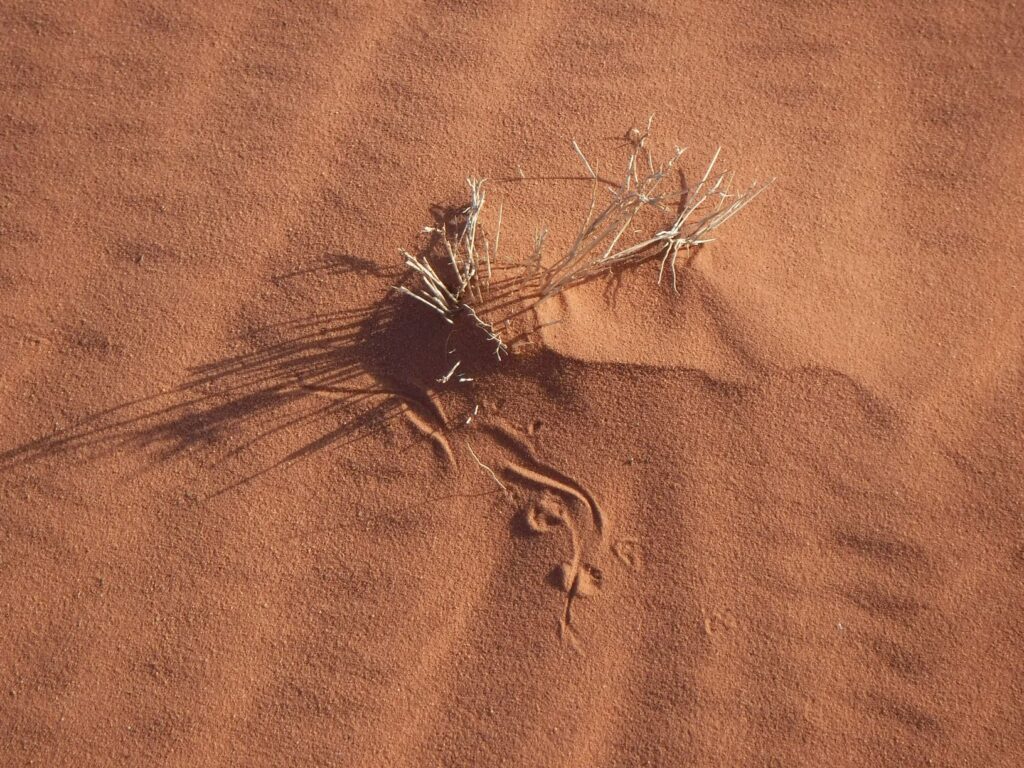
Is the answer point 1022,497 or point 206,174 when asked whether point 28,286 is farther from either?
point 1022,497

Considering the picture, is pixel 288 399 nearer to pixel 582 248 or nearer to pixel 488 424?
pixel 488 424

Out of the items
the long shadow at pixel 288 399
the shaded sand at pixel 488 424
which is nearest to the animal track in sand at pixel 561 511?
the shaded sand at pixel 488 424

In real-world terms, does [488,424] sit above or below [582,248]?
→ below

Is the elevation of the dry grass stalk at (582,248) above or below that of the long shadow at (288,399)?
above

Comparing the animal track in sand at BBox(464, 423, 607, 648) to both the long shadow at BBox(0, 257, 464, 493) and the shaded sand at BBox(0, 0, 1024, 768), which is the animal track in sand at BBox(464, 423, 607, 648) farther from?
the long shadow at BBox(0, 257, 464, 493)

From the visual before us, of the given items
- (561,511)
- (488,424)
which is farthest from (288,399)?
(561,511)

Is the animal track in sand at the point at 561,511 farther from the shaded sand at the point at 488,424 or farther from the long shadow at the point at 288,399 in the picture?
the long shadow at the point at 288,399

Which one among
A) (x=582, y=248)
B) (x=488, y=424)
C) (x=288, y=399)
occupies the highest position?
(x=582, y=248)

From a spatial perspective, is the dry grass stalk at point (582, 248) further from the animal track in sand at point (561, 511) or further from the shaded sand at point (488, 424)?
the animal track in sand at point (561, 511)

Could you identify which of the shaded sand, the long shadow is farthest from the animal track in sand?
the long shadow
